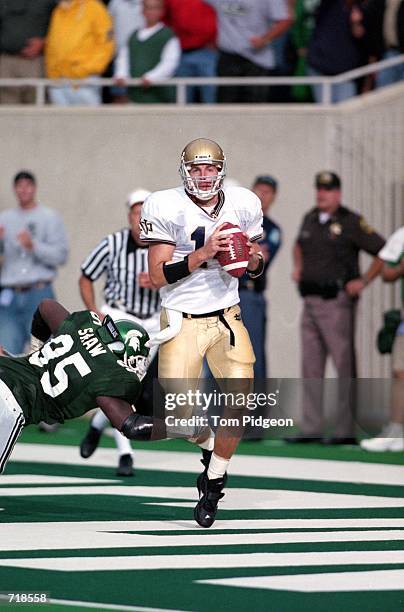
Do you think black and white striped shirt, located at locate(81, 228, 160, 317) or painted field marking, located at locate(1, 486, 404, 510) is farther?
black and white striped shirt, located at locate(81, 228, 160, 317)

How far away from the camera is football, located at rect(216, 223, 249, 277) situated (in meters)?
7.90

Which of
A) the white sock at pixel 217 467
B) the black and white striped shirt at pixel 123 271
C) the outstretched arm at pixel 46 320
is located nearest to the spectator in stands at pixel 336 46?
the black and white striped shirt at pixel 123 271

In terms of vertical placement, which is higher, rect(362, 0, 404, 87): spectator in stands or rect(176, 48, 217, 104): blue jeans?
rect(362, 0, 404, 87): spectator in stands

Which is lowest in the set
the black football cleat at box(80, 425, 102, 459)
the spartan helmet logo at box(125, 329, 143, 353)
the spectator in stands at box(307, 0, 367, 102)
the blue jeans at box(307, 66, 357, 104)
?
the black football cleat at box(80, 425, 102, 459)

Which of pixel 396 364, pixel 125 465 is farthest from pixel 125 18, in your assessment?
pixel 125 465

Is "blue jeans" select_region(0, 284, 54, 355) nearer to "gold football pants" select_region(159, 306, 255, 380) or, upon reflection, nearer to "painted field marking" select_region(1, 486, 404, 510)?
"painted field marking" select_region(1, 486, 404, 510)

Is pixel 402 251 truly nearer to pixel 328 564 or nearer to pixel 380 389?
pixel 380 389

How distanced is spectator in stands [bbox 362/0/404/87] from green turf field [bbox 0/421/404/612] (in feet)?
12.1

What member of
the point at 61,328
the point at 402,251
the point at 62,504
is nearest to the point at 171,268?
the point at 61,328

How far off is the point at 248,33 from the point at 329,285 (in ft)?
8.64

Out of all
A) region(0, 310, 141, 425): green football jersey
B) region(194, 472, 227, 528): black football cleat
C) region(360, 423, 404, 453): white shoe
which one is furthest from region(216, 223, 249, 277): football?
region(360, 423, 404, 453): white shoe

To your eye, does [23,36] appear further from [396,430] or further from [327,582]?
[327,582]

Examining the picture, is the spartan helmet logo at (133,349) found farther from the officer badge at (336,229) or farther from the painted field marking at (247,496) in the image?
the officer badge at (336,229)

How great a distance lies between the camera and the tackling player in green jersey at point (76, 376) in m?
7.64
